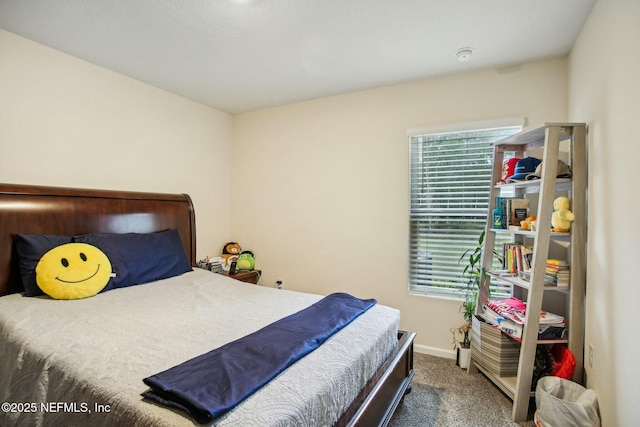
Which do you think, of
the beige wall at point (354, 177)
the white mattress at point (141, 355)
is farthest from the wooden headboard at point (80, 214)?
the beige wall at point (354, 177)

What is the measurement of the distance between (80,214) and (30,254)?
47 cm

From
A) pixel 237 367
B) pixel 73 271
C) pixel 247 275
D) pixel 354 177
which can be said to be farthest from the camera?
pixel 247 275

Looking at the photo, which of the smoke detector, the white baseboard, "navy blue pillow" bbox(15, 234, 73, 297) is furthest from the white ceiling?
the white baseboard

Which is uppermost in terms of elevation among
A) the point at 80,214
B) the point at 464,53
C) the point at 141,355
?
the point at 464,53

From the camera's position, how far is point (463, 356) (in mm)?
2561

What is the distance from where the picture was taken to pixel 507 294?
104 inches

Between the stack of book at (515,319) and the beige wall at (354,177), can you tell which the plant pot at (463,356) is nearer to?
the beige wall at (354,177)

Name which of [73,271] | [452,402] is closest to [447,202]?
[452,402]

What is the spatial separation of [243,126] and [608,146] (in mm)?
3408

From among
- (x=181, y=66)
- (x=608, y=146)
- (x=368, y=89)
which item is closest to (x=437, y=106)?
(x=368, y=89)

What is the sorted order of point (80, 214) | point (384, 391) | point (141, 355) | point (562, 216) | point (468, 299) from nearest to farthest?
point (141, 355)
point (384, 391)
point (562, 216)
point (80, 214)
point (468, 299)

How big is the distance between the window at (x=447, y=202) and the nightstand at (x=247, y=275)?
1671mm

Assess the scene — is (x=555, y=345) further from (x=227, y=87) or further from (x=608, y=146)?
(x=227, y=87)

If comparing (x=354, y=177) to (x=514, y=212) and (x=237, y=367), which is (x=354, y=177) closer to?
(x=514, y=212)
